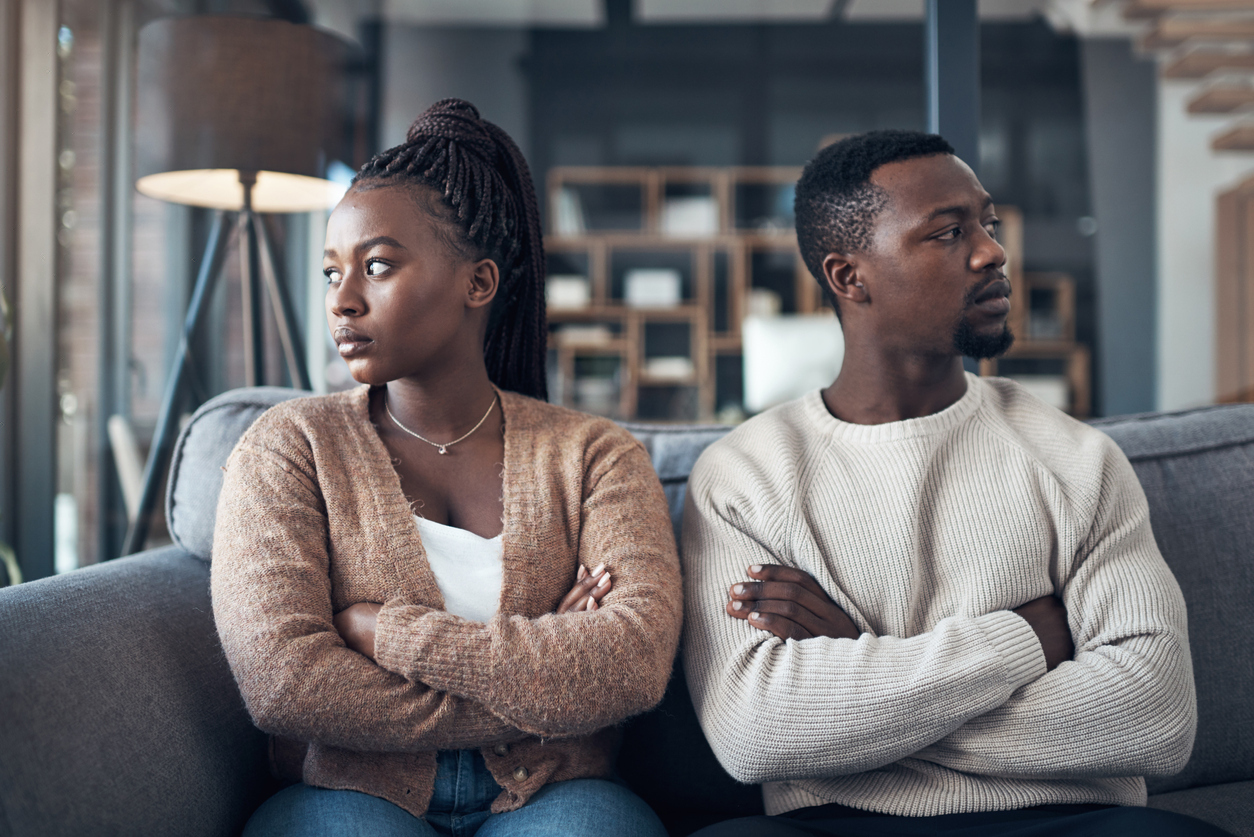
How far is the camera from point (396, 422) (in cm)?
118

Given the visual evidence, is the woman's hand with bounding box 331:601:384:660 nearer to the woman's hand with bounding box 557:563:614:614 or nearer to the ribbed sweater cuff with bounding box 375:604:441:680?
the ribbed sweater cuff with bounding box 375:604:441:680

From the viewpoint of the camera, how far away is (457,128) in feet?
3.77

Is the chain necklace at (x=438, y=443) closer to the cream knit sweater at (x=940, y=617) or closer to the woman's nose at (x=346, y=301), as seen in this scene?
the woman's nose at (x=346, y=301)

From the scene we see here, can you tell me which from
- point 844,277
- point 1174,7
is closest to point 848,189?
point 844,277

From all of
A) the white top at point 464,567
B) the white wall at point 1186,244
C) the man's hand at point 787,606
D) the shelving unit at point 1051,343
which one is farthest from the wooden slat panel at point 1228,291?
the white top at point 464,567

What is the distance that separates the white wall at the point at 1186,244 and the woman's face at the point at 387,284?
579 cm

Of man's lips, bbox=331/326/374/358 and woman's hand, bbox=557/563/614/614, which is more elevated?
man's lips, bbox=331/326/374/358

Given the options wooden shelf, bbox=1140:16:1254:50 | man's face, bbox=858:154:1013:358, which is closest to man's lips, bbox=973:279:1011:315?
man's face, bbox=858:154:1013:358

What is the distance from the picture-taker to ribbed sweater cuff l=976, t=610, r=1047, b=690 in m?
1.01

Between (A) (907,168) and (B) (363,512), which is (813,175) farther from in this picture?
(B) (363,512)

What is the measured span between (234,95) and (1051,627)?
1.71 m

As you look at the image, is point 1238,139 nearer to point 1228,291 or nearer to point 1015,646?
point 1228,291

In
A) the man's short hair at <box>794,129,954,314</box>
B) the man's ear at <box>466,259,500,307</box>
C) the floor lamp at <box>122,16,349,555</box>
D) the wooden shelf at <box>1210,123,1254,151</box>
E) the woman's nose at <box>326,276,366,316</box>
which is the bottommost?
the woman's nose at <box>326,276,366,316</box>

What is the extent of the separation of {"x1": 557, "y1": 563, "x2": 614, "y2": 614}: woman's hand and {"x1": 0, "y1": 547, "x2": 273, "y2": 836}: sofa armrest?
42 centimetres
